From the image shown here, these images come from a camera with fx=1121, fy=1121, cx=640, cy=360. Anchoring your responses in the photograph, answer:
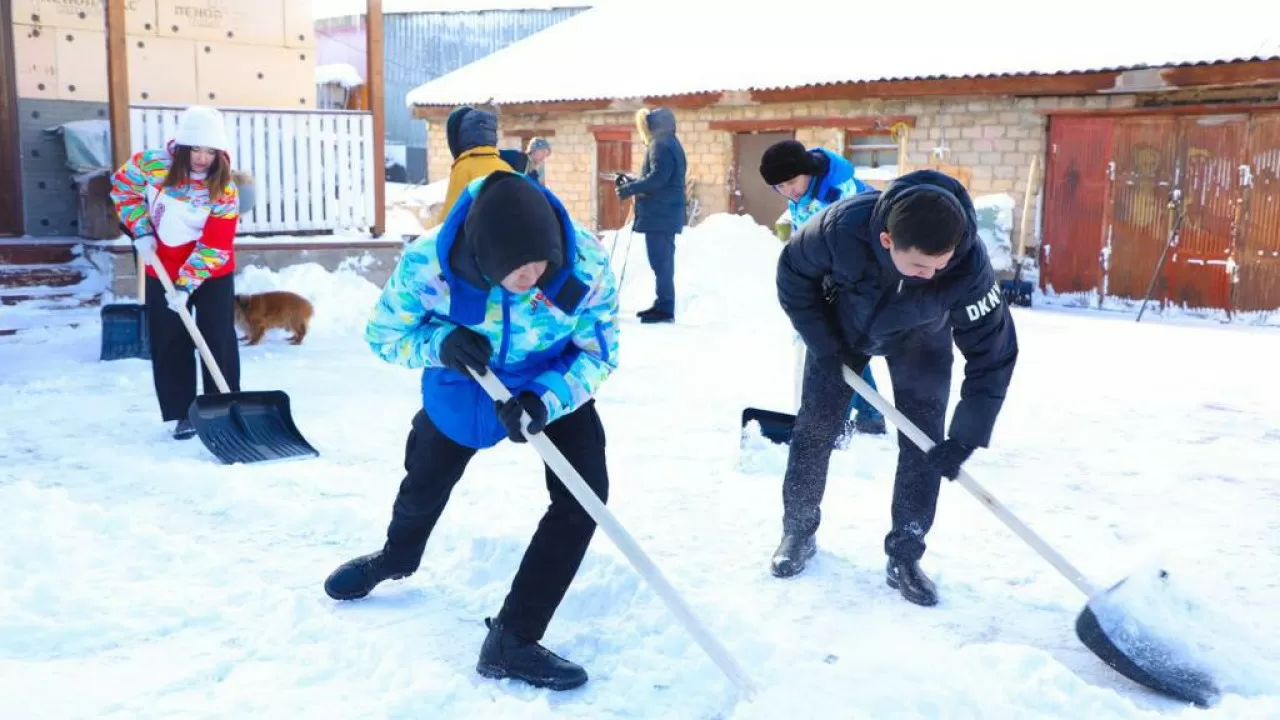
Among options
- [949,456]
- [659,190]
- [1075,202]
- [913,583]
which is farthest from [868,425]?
[1075,202]

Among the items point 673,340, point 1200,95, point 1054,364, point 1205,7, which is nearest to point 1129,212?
point 1200,95

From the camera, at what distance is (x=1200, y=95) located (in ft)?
36.9

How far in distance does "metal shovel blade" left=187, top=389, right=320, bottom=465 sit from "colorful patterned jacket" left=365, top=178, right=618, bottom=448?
2516 mm

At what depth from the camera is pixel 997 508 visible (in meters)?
3.30

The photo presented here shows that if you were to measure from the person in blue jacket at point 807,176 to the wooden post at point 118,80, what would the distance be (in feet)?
19.4

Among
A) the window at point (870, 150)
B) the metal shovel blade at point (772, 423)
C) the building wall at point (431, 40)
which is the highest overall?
the building wall at point (431, 40)

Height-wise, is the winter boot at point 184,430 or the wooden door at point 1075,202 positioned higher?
the wooden door at point 1075,202

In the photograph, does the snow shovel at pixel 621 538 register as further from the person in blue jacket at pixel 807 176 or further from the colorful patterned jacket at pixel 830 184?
the colorful patterned jacket at pixel 830 184

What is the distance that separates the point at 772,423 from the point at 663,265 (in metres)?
4.86

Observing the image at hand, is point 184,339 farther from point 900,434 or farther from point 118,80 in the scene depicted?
point 118,80

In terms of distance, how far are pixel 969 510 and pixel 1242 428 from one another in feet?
8.32

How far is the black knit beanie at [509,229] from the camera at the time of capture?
8.23 ft

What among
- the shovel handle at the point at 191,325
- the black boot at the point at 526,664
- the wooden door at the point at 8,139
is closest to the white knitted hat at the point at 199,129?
the shovel handle at the point at 191,325

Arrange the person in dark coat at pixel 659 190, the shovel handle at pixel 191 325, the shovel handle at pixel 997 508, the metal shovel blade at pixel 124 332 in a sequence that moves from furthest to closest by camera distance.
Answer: the person in dark coat at pixel 659 190 < the metal shovel blade at pixel 124 332 < the shovel handle at pixel 191 325 < the shovel handle at pixel 997 508
